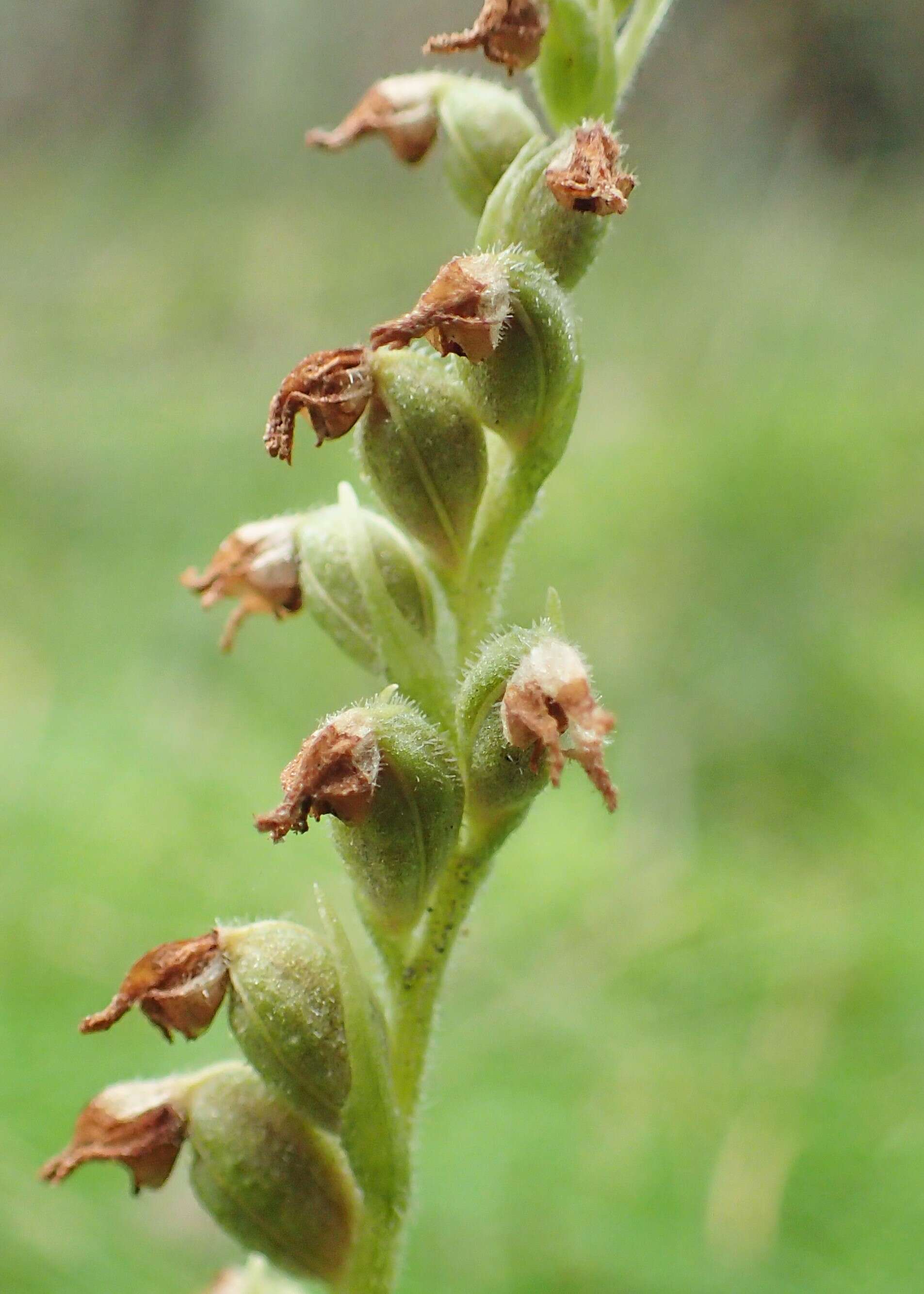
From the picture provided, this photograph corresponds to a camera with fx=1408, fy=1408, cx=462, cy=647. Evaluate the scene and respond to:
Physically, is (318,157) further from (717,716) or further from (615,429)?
(717,716)

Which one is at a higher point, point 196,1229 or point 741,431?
point 741,431

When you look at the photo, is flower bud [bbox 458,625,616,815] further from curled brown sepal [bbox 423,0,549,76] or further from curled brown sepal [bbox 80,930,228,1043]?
curled brown sepal [bbox 423,0,549,76]

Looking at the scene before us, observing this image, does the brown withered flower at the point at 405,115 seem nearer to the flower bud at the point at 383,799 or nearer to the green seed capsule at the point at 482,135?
the green seed capsule at the point at 482,135

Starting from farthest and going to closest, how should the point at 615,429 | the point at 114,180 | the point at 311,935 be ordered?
the point at 114,180, the point at 615,429, the point at 311,935

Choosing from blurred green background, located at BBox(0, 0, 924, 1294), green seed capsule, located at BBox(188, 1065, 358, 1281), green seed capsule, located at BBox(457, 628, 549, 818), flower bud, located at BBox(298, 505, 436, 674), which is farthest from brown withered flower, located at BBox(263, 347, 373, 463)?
blurred green background, located at BBox(0, 0, 924, 1294)

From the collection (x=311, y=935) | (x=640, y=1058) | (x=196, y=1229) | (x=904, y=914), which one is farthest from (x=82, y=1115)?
(x=904, y=914)

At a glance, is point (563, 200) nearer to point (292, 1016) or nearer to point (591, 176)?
point (591, 176)
